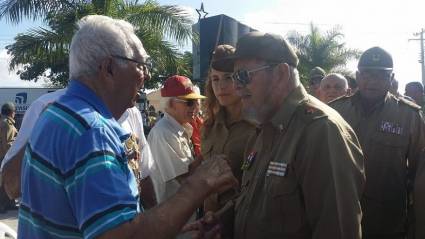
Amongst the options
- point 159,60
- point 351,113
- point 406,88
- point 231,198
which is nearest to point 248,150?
point 231,198

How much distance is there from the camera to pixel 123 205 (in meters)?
1.76

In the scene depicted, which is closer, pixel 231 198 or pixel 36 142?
pixel 36 142

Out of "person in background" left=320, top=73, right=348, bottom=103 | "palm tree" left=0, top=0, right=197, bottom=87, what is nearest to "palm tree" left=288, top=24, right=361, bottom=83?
"palm tree" left=0, top=0, right=197, bottom=87

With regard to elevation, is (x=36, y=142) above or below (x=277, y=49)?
below

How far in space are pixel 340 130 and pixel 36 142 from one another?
4.49 feet

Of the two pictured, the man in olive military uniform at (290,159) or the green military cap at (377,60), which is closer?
the man in olive military uniform at (290,159)

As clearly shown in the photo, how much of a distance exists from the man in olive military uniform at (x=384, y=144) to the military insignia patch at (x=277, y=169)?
4.69 feet

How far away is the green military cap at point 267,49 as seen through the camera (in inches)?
106

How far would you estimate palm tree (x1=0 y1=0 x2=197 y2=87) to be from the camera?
1298 centimetres

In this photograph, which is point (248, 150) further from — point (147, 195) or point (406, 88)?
point (406, 88)

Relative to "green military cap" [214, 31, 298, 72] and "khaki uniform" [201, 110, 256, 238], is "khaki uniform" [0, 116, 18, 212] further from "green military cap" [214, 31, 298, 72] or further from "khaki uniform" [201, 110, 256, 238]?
"green military cap" [214, 31, 298, 72]

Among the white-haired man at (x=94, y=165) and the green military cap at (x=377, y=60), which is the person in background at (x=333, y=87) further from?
the white-haired man at (x=94, y=165)

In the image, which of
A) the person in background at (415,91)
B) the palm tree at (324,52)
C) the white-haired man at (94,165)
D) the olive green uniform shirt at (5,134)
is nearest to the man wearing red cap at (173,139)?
the white-haired man at (94,165)

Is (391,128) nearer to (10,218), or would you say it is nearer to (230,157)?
(230,157)
